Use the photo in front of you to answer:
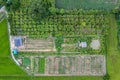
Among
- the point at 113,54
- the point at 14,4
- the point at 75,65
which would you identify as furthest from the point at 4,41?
the point at 113,54

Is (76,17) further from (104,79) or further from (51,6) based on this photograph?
(104,79)

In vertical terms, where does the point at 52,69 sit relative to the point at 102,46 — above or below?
below

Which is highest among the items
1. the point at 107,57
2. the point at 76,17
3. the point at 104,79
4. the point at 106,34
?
the point at 76,17

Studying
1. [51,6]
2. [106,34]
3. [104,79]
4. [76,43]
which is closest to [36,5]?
[51,6]

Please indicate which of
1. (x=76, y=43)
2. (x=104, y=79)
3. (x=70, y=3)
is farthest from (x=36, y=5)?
(x=104, y=79)

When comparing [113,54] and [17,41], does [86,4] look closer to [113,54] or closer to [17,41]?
[113,54]
